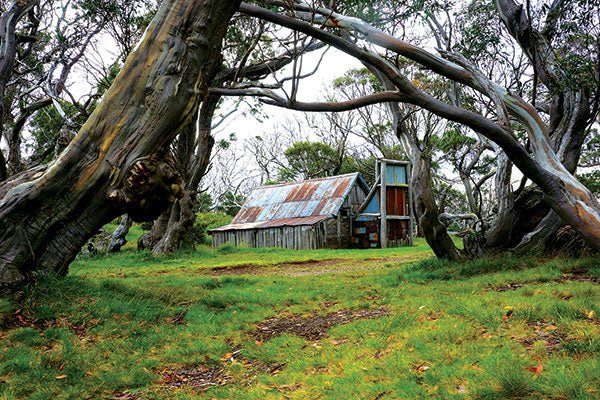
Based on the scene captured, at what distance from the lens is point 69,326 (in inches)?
218

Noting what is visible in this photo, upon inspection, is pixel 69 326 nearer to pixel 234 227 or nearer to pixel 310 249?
pixel 310 249

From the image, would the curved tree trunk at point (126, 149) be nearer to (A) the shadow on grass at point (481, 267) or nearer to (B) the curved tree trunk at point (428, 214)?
(A) the shadow on grass at point (481, 267)

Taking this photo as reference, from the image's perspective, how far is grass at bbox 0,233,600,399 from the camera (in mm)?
3709

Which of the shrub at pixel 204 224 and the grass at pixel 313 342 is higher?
the shrub at pixel 204 224

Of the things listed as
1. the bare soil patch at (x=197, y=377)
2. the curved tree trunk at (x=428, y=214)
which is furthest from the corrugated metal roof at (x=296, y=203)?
the bare soil patch at (x=197, y=377)

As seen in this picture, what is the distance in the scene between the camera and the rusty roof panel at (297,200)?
81.3ft

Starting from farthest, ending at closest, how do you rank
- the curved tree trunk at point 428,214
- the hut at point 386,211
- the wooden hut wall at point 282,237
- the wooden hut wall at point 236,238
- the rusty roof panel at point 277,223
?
the wooden hut wall at point 236,238 < the hut at point 386,211 < the rusty roof panel at point 277,223 < the wooden hut wall at point 282,237 < the curved tree trunk at point 428,214

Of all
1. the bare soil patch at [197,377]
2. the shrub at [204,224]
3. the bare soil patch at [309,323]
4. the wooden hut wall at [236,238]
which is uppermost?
the shrub at [204,224]

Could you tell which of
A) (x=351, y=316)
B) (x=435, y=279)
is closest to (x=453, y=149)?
(x=435, y=279)

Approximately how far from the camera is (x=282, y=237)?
79.6 feet

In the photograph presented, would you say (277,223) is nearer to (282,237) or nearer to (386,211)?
(282,237)

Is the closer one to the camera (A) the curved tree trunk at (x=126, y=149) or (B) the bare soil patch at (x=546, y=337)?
(B) the bare soil patch at (x=546, y=337)

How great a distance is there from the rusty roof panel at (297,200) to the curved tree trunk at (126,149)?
17.5 m

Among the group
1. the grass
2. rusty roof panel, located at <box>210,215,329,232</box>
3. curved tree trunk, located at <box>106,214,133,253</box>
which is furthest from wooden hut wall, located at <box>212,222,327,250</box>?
the grass
